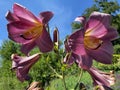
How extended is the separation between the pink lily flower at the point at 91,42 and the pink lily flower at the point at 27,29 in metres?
0.11

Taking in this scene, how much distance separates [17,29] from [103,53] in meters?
0.34

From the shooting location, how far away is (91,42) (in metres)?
1.65

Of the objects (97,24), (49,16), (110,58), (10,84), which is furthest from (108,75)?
(10,84)

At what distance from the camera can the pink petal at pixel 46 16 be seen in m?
1.62

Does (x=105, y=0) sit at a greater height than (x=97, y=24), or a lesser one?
lesser

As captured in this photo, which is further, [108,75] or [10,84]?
[10,84]

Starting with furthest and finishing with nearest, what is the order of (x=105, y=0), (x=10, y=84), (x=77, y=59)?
(x=105, y=0)
(x=10, y=84)
(x=77, y=59)

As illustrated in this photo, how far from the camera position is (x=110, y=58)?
65.1 inches

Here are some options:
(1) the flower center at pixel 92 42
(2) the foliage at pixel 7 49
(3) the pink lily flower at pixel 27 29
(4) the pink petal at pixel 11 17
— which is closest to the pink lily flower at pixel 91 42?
(1) the flower center at pixel 92 42

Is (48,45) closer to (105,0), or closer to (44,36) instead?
(44,36)

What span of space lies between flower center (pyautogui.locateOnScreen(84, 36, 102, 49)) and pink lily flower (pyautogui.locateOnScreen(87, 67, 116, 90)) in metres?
0.12

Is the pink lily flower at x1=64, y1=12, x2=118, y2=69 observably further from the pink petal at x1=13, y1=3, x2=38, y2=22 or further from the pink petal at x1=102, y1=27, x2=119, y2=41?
the pink petal at x1=13, y1=3, x2=38, y2=22

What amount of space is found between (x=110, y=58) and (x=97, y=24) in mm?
135

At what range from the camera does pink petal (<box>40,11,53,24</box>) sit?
1617 mm
